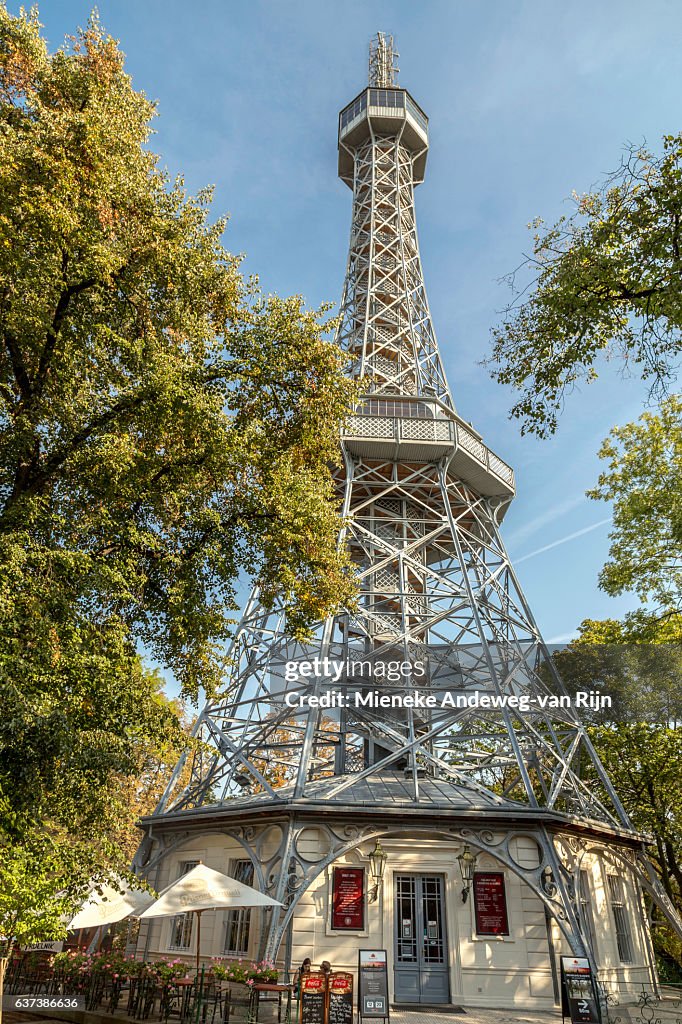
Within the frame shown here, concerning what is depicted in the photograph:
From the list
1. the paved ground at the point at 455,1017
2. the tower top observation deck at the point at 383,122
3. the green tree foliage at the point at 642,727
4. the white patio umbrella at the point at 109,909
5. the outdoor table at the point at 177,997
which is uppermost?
the tower top observation deck at the point at 383,122

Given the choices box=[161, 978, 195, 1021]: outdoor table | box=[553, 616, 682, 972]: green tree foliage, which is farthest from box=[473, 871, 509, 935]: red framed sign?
box=[553, 616, 682, 972]: green tree foliage

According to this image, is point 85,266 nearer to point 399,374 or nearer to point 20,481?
point 20,481

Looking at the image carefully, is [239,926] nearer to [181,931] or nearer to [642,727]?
[181,931]

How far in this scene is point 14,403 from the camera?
411 inches

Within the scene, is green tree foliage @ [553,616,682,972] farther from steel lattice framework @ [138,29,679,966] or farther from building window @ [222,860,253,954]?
building window @ [222,860,253,954]

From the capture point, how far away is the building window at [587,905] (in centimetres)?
1413

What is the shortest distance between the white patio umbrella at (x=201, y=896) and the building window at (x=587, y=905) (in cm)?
737

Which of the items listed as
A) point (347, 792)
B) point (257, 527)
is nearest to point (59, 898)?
point (257, 527)

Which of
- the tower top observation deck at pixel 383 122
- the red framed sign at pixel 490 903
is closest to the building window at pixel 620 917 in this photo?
the red framed sign at pixel 490 903

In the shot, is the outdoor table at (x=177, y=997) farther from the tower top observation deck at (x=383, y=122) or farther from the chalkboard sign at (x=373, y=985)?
the tower top observation deck at (x=383, y=122)

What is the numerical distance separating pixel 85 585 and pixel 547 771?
45.3ft

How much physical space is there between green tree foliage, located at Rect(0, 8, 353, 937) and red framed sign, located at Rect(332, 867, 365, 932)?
5319mm

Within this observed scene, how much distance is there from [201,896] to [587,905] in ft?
30.7

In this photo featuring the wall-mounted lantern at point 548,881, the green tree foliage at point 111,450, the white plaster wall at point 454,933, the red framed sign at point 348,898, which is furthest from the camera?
the red framed sign at point 348,898
